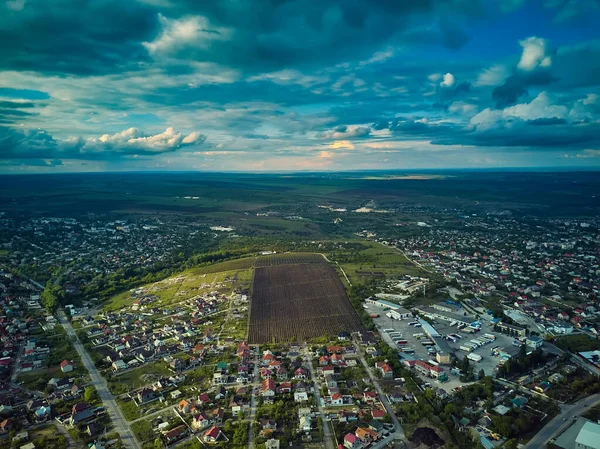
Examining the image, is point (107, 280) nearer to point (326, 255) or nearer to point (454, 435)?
point (326, 255)

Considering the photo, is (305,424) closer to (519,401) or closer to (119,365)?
(519,401)

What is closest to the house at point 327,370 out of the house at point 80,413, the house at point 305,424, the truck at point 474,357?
the house at point 305,424

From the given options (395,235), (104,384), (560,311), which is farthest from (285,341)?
(395,235)

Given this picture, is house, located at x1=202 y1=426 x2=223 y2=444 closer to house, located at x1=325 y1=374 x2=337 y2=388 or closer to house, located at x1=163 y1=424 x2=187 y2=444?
house, located at x1=163 y1=424 x2=187 y2=444

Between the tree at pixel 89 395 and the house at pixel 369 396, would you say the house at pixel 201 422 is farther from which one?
the house at pixel 369 396

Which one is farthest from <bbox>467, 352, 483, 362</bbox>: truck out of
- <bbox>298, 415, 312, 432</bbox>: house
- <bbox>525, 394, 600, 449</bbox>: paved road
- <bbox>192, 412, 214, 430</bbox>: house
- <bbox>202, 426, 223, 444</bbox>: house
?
<bbox>192, 412, 214, 430</bbox>: house

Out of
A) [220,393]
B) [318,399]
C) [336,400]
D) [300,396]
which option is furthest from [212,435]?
[336,400]
